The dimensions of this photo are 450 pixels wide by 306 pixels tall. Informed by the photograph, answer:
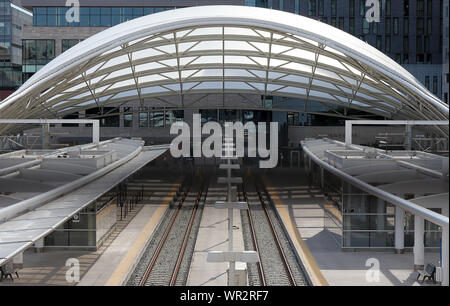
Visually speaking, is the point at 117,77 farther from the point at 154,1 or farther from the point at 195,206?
the point at 154,1

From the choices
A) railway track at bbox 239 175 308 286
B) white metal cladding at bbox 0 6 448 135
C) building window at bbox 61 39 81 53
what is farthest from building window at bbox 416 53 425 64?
building window at bbox 61 39 81 53

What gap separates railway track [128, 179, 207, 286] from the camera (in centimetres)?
2027

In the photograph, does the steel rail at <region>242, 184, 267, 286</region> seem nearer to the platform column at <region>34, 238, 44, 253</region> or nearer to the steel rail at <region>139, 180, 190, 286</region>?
the steel rail at <region>139, 180, 190, 286</region>

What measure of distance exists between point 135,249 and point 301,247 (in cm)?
704

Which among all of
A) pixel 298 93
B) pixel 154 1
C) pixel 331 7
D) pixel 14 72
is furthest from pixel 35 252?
pixel 14 72

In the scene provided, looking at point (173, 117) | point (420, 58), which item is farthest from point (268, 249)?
point (420, 58)

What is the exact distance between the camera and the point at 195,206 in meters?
37.6

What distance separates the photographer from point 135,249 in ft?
78.7

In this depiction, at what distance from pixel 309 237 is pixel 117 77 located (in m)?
20.5

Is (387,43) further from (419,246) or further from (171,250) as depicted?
(419,246)

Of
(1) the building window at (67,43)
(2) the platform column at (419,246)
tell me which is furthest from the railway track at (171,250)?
(1) the building window at (67,43)

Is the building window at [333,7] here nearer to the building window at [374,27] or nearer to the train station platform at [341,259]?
the building window at [374,27]

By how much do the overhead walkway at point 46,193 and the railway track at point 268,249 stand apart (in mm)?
6360

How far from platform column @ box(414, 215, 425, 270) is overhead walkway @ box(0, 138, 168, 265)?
10893 millimetres
